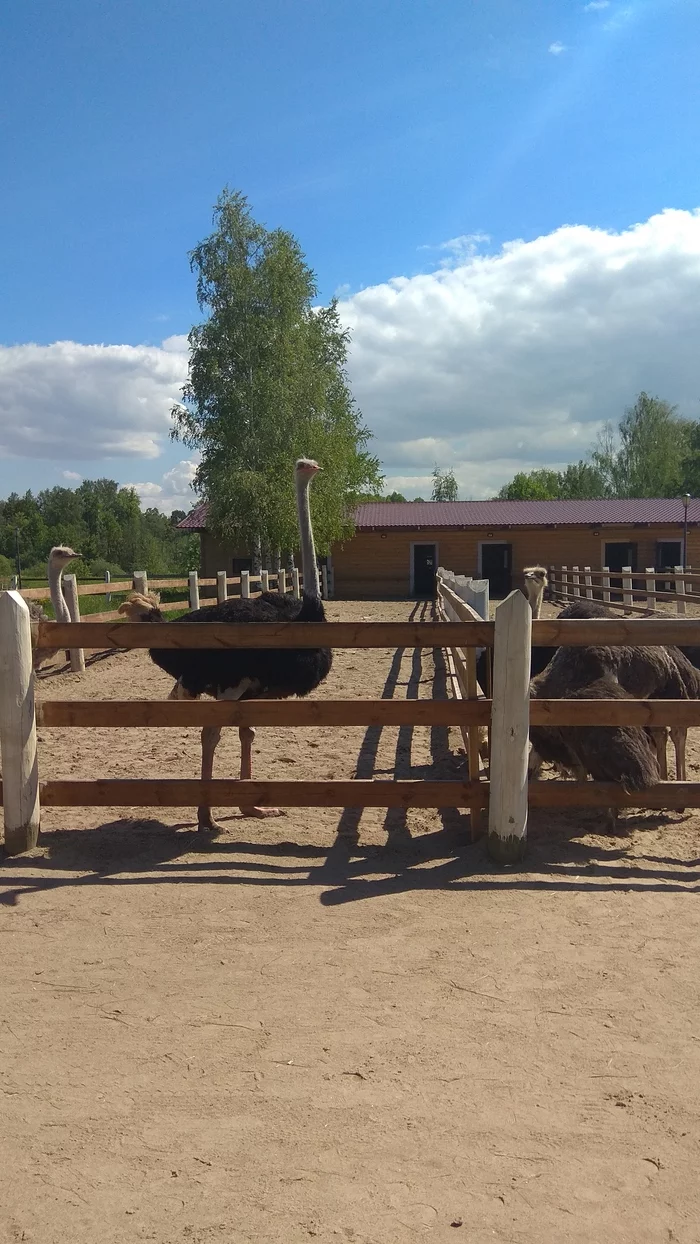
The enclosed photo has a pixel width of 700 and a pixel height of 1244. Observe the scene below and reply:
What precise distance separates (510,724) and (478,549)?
2991cm

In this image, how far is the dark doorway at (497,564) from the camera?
1329 inches

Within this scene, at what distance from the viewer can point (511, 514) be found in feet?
115

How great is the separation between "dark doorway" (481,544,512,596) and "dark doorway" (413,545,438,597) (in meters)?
1.83

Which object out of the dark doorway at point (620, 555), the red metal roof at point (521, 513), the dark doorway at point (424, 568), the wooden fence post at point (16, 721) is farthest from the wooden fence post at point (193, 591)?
the dark doorway at point (620, 555)

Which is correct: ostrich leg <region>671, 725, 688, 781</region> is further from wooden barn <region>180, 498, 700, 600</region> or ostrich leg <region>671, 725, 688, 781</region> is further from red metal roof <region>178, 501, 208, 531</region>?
red metal roof <region>178, 501, 208, 531</region>

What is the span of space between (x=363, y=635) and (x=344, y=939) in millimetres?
1444

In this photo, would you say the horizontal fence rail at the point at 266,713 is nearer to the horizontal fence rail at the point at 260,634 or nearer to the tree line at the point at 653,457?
the horizontal fence rail at the point at 260,634

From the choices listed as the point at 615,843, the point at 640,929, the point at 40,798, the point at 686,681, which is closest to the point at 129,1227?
the point at 640,929

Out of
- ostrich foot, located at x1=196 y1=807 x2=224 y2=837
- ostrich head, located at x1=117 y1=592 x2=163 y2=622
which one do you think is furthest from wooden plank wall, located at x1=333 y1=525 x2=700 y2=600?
ostrich foot, located at x1=196 y1=807 x2=224 y2=837

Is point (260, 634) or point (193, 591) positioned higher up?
point (193, 591)

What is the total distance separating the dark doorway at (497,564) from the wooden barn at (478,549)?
36 mm

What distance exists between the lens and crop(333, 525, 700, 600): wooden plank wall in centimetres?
3334

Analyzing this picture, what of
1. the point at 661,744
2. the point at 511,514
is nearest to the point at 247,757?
the point at 661,744

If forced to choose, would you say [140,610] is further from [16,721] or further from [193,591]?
[193,591]
